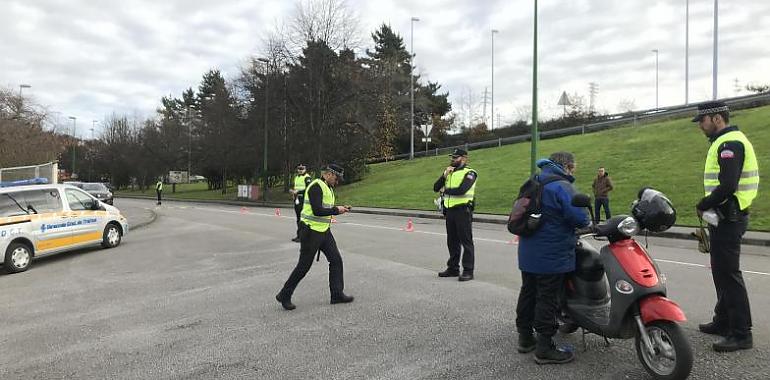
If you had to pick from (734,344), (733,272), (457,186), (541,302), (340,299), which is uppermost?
(457,186)

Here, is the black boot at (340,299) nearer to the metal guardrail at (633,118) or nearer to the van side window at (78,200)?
the van side window at (78,200)

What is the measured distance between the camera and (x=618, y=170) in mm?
24484

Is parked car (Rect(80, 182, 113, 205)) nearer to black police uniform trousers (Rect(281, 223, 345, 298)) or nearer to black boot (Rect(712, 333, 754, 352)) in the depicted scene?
black police uniform trousers (Rect(281, 223, 345, 298))

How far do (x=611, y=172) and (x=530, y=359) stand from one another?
72.9ft

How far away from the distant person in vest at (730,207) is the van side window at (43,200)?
11558 mm

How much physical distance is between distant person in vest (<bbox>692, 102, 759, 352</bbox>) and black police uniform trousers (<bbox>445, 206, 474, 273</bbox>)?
3286 millimetres

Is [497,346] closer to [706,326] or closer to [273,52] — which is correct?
[706,326]

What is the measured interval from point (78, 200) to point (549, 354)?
1136cm

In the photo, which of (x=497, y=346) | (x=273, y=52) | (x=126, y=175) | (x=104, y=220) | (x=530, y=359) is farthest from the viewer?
(x=126, y=175)

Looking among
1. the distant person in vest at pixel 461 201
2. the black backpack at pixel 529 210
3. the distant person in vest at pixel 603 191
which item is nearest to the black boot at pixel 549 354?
the black backpack at pixel 529 210

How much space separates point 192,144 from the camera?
192ft

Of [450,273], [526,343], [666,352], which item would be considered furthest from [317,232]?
[666,352]

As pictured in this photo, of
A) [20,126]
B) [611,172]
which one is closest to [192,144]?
[20,126]

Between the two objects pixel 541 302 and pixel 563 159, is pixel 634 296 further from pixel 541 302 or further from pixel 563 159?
pixel 563 159
